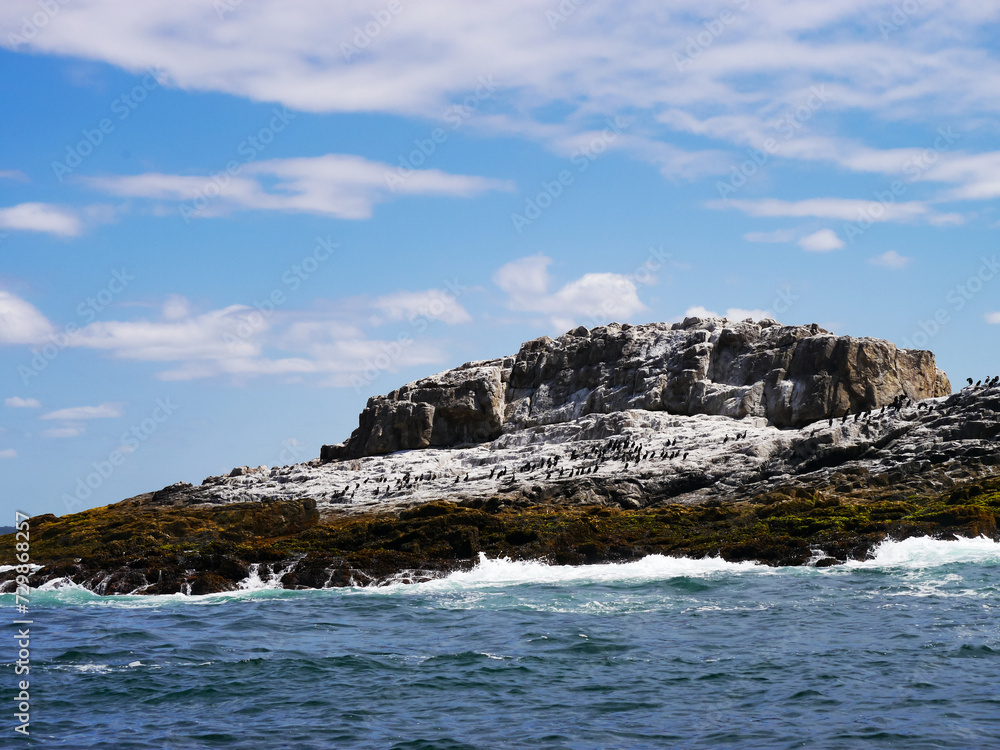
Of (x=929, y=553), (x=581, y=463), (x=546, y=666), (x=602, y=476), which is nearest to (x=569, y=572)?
(x=929, y=553)

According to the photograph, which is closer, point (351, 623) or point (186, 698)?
point (186, 698)

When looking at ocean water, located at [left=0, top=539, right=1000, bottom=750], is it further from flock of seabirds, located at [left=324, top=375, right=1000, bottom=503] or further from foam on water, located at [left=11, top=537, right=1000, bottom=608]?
flock of seabirds, located at [left=324, top=375, right=1000, bottom=503]

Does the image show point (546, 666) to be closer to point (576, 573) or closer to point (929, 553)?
point (576, 573)

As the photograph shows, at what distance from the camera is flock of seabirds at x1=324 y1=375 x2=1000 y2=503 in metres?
62.6

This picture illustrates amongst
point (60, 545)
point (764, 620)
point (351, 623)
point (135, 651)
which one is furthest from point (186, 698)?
point (60, 545)

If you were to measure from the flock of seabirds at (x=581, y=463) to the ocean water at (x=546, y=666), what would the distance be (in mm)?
29264

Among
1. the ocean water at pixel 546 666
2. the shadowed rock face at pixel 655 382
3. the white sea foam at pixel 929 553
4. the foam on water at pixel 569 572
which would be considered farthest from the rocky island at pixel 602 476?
the ocean water at pixel 546 666

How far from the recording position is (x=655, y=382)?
3398 inches

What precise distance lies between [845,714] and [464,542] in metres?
25.9

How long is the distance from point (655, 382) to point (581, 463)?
66.7 feet

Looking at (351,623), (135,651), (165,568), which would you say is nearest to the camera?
(135,651)

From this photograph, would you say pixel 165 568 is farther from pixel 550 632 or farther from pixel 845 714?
pixel 845 714

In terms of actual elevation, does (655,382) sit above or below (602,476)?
above

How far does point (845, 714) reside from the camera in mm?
16250
